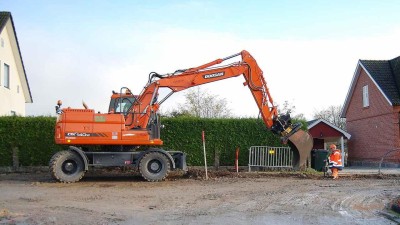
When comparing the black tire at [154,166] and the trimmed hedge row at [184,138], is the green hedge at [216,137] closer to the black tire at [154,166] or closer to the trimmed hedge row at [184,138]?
the trimmed hedge row at [184,138]

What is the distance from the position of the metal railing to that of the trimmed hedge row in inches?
19.1

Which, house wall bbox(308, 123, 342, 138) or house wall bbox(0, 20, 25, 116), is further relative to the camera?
house wall bbox(308, 123, 342, 138)

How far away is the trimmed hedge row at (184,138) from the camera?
67.0 feet

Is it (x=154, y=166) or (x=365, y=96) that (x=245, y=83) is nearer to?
(x=154, y=166)

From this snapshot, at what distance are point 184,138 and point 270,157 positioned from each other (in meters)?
4.04

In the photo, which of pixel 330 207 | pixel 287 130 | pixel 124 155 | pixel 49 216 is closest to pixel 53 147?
pixel 124 155

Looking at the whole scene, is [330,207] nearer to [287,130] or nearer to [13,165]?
[287,130]

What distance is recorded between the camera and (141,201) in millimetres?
12055

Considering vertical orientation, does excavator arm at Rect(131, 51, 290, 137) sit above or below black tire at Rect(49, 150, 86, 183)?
above

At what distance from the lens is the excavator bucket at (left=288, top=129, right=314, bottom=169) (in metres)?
19.3

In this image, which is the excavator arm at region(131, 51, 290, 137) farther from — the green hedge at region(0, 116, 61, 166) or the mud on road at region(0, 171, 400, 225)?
the green hedge at region(0, 116, 61, 166)

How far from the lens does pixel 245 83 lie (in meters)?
18.8

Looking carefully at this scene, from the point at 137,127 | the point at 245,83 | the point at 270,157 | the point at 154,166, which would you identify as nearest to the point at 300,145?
the point at 270,157

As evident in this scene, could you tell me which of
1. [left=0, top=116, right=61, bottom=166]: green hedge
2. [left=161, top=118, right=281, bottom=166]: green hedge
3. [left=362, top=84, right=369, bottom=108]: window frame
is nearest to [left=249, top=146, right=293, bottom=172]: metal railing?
[left=161, top=118, right=281, bottom=166]: green hedge
